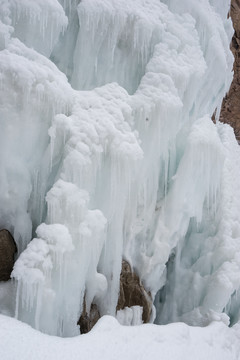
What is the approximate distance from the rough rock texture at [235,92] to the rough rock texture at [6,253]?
7.60 metres

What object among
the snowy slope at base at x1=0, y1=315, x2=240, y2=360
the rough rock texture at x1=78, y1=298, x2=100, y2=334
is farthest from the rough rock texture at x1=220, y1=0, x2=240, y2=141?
the rough rock texture at x1=78, y1=298, x2=100, y2=334

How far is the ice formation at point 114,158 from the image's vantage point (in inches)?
Result: 165

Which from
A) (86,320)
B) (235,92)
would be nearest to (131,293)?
(86,320)

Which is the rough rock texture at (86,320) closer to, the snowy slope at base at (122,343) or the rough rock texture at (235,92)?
the snowy slope at base at (122,343)

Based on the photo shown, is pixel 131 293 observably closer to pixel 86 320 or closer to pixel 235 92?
pixel 86 320

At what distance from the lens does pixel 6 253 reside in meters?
4.41

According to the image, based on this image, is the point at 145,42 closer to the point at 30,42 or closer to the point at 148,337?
the point at 30,42

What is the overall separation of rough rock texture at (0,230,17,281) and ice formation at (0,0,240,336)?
0.29ft

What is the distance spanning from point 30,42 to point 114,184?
1.87 metres

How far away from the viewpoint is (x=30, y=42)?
4.56 metres

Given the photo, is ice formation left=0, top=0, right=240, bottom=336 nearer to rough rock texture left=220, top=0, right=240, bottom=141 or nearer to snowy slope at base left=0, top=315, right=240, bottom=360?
snowy slope at base left=0, top=315, right=240, bottom=360

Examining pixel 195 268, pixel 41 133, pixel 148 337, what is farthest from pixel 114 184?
pixel 195 268

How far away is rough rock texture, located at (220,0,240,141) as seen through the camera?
9.44 metres

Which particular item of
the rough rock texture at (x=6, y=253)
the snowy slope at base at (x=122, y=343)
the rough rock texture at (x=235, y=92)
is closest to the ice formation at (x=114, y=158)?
the rough rock texture at (x=6, y=253)
